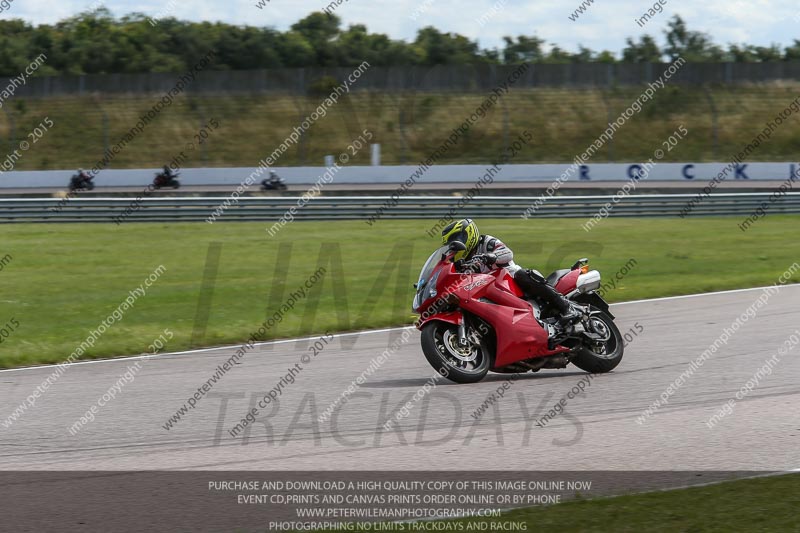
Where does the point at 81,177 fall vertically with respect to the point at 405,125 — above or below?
below

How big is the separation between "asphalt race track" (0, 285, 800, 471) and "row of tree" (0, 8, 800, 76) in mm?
59898

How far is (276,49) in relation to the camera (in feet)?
235

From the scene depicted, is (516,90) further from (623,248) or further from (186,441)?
(186,441)

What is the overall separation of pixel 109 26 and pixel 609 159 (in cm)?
4811

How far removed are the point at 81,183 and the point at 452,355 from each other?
3937cm

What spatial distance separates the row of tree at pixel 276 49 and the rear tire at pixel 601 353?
6091cm

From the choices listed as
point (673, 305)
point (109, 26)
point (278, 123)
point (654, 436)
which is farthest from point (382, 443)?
point (109, 26)

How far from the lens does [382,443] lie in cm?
708

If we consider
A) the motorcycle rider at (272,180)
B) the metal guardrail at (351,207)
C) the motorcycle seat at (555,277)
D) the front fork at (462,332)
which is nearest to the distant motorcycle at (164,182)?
the motorcycle rider at (272,180)

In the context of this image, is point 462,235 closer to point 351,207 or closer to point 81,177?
point 351,207

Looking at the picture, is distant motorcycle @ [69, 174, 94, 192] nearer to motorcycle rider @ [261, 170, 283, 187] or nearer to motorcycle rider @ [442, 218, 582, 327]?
motorcycle rider @ [261, 170, 283, 187]

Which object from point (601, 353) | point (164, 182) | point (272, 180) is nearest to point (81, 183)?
point (164, 182)

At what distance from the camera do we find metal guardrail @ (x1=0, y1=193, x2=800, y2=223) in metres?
30.0

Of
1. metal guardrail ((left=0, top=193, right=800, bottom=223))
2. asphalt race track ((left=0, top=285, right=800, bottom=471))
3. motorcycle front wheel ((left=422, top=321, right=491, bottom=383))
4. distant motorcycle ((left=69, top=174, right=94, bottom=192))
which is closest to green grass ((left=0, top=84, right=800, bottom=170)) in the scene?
distant motorcycle ((left=69, top=174, right=94, bottom=192))
